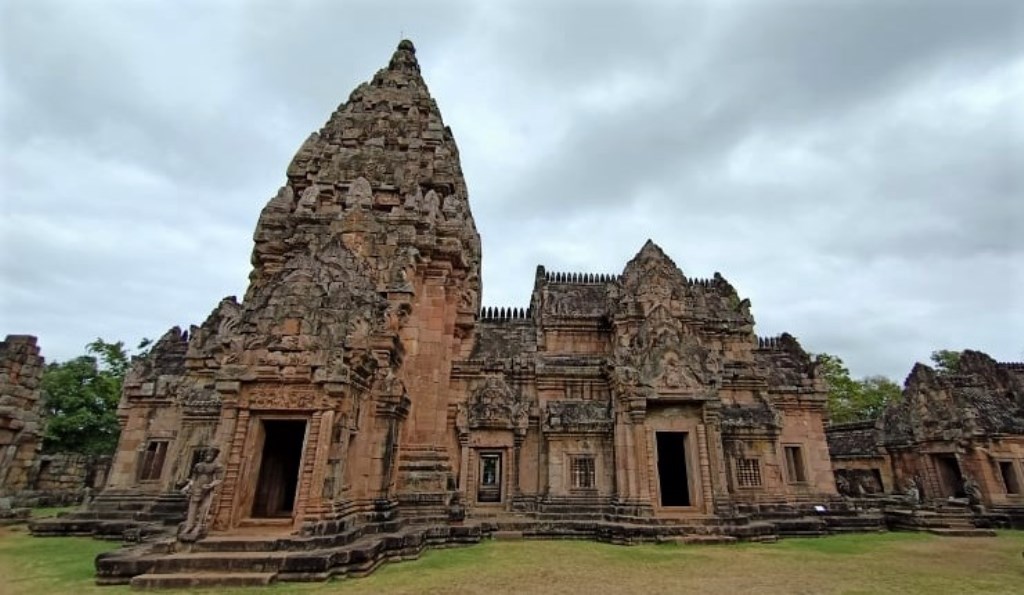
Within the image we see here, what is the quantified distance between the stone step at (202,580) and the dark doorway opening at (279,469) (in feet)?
10.9

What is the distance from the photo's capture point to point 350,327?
9125mm

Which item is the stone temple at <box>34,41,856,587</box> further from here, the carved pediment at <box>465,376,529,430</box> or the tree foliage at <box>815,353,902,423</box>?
the tree foliage at <box>815,353,902,423</box>

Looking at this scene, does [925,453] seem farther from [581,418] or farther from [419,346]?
[419,346]

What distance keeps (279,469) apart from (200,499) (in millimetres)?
3179

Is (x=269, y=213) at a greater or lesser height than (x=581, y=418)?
greater

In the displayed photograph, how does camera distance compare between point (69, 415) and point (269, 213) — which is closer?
point (269, 213)

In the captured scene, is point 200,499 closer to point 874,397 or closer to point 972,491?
point 972,491

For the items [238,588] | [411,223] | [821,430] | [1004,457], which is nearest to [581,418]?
[411,223]

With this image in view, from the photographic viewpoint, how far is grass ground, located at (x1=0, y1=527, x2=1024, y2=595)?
7.21m

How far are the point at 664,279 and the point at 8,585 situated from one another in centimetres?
1785

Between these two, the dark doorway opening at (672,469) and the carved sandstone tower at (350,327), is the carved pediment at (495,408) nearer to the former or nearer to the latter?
the carved sandstone tower at (350,327)

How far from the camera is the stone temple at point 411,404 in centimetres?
841

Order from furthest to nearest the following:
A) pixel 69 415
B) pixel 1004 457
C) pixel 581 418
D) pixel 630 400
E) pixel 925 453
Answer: pixel 69 415, pixel 925 453, pixel 1004 457, pixel 581 418, pixel 630 400

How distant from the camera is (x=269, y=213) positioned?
516 inches
